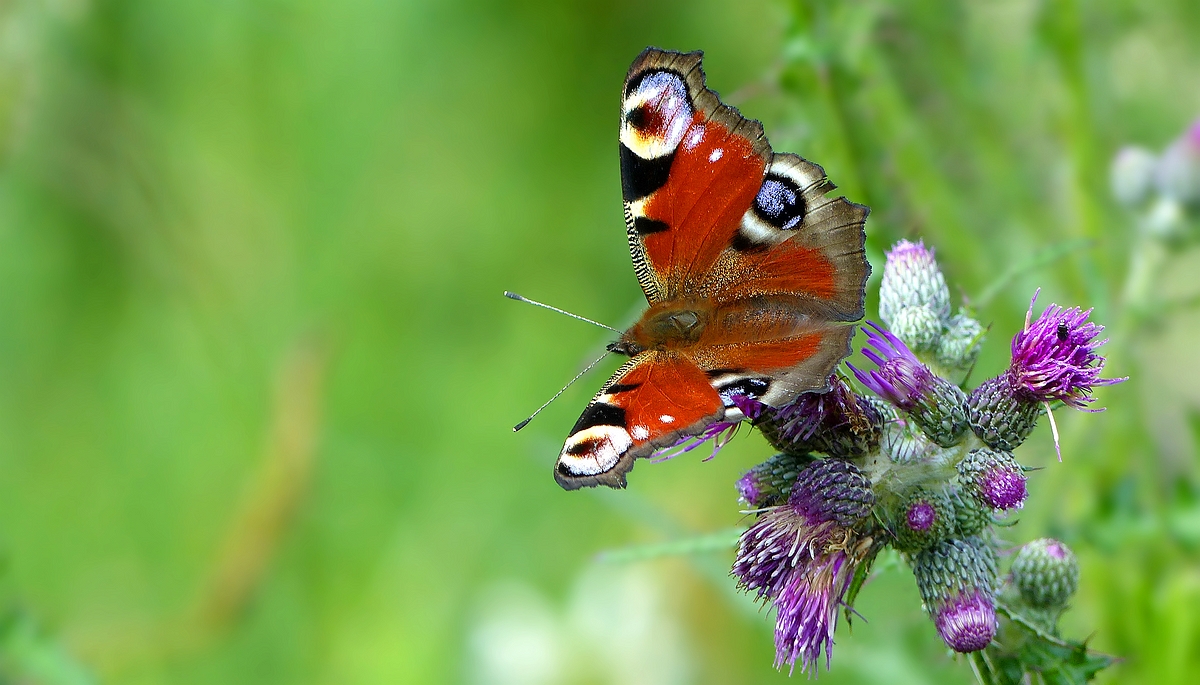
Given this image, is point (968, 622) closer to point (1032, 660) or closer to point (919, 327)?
point (1032, 660)

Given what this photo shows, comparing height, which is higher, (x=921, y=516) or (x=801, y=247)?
(x=801, y=247)

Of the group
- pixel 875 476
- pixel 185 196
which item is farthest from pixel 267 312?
pixel 875 476

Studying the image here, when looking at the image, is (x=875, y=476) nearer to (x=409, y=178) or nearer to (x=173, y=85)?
(x=409, y=178)

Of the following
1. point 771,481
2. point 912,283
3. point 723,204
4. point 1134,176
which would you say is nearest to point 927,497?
point 771,481

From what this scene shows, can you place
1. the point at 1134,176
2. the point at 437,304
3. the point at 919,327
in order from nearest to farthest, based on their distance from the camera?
the point at 919,327 < the point at 1134,176 < the point at 437,304

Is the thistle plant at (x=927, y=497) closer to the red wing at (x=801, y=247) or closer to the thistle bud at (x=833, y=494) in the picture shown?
the thistle bud at (x=833, y=494)

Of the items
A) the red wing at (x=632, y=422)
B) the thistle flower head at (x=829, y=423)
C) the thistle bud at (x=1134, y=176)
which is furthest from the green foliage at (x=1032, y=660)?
the thistle bud at (x=1134, y=176)
